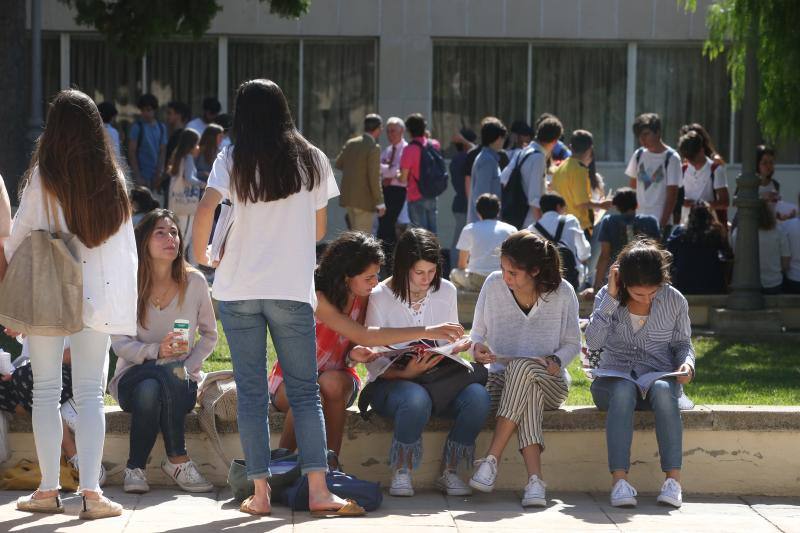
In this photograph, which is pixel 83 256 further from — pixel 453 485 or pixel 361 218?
pixel 361 218

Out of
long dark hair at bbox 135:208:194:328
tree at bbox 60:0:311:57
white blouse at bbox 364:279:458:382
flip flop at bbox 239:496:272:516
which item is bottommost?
flip flop at bbox 239:496:272:516

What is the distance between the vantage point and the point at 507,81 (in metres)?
18.8

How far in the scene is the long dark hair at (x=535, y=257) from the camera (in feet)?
21.4

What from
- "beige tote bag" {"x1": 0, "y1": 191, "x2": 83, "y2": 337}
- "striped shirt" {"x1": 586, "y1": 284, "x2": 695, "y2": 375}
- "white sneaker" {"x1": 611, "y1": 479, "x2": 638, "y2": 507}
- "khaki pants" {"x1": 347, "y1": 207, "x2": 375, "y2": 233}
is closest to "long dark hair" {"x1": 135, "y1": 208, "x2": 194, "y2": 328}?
"beige tote bag" {"x1": 0, "y1": 191, "x2": 83, "y2": 337}

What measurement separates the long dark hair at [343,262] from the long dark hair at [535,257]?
2.22 feet

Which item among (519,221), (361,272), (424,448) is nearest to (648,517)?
(424,448)

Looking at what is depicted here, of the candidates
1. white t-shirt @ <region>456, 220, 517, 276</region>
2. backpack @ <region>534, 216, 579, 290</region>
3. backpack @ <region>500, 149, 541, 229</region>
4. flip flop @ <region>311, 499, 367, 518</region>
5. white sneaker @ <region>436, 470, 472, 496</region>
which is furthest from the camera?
backpack @ <region>500, 149, 541, 229</region>

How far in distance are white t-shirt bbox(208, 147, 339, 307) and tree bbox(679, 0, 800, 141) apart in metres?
6.63

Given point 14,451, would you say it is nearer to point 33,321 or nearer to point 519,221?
point 33,321

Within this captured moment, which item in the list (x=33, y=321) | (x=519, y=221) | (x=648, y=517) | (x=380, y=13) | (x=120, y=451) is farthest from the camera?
(x=380, y=13)

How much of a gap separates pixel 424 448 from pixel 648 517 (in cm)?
119

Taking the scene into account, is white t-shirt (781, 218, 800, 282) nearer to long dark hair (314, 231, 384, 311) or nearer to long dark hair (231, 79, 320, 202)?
long dark hair (314, 231, 384, 311)

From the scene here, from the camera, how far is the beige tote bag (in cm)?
545

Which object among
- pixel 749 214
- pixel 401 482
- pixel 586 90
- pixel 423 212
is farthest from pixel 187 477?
pixel 586 90
